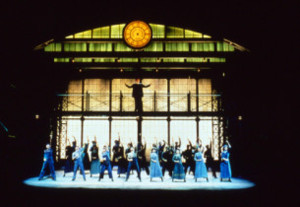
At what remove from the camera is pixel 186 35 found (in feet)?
51.1

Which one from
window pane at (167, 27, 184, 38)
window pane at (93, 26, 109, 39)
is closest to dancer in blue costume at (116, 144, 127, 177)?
window pane at (93, 26, 109, 39)

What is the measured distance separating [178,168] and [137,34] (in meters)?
6.50

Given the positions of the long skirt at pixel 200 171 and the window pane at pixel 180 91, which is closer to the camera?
the long skirt at pixel 200 171

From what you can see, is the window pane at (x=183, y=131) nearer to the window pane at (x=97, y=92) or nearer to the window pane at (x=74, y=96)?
the window pane at (x=97, y=92)

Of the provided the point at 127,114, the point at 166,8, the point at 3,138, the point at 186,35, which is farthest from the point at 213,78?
the point at 3,138

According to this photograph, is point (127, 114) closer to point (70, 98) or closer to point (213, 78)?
point (70, 98)

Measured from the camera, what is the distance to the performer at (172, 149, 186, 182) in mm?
12219

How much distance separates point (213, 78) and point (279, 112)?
633cm

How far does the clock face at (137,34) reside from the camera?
44.8 ft

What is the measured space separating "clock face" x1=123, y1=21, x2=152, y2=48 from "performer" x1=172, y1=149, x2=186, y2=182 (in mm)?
5304

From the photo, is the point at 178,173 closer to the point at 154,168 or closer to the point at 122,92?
the point at 154,168

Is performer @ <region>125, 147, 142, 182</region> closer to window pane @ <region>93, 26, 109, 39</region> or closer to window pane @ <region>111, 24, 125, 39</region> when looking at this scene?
window pane @ <region>111, 24, 125, 39</region>

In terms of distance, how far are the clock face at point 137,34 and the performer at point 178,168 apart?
5.30 m

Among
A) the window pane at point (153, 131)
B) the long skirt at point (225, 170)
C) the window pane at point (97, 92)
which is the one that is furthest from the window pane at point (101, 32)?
the long skirt at point (225, 170)
